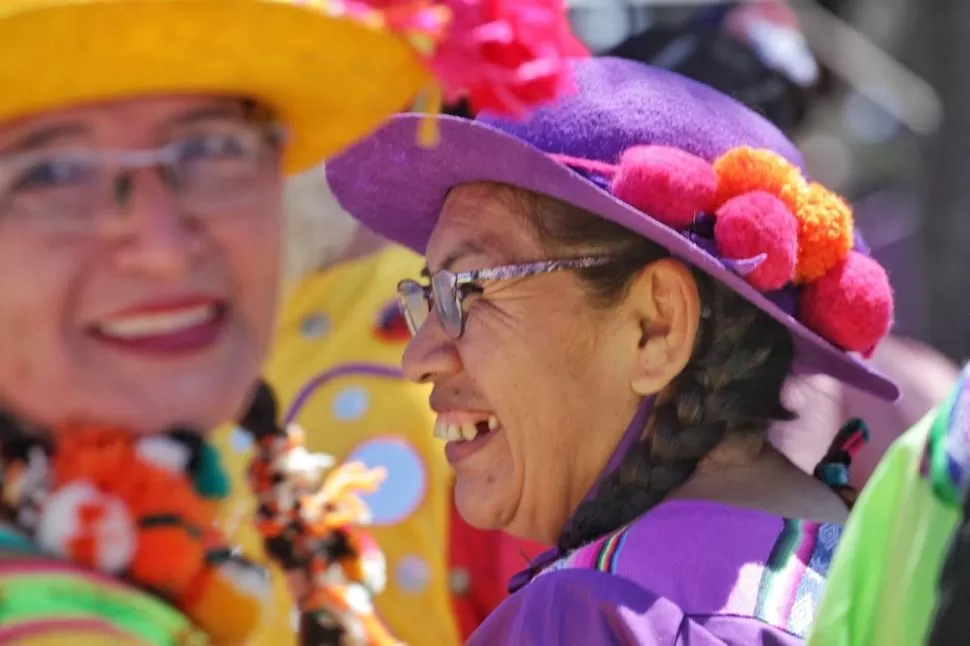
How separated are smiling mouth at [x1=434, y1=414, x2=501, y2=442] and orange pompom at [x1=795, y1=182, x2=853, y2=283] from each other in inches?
23.7

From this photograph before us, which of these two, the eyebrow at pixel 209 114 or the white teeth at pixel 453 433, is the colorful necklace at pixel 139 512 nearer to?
the eyebrow at pixel 209 114

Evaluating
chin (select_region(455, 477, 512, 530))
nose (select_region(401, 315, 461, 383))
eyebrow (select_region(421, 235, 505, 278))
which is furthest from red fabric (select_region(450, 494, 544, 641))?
eyebrow (select_region(421, 235, 505, 278))

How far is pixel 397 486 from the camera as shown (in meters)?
3.12

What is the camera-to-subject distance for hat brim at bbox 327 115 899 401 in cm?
217

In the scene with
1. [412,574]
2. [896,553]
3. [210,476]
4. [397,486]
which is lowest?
[412,574]

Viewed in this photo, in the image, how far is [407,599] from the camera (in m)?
3.05

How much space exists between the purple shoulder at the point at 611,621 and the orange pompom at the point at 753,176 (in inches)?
26.1

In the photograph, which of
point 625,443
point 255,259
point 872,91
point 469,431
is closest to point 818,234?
point 625,443

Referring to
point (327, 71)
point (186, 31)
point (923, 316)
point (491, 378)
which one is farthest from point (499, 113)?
point (923, 316)

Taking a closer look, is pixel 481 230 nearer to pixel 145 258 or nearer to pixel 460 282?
pixel 460 282

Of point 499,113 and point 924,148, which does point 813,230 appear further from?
point 924,148

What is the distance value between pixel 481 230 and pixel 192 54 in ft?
2.55

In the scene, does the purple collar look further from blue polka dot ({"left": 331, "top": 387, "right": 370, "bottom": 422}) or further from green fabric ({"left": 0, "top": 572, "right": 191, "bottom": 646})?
blue polka dot ({"left": 331, "top": 387, "right": 370, "bottom": 422})

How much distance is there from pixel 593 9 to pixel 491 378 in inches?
178
